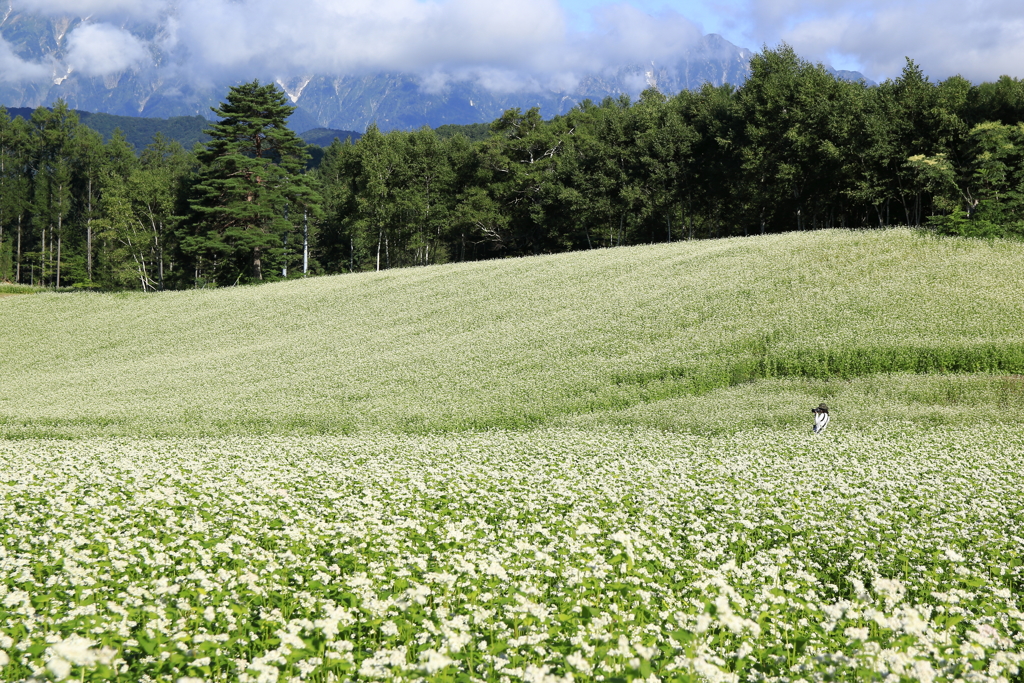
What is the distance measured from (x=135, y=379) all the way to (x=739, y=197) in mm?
53401

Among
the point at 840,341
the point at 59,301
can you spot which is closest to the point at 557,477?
the point at 840,341

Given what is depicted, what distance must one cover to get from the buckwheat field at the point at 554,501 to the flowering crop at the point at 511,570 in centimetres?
5

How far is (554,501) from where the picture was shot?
11.2 metres

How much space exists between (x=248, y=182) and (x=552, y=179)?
1230 inches

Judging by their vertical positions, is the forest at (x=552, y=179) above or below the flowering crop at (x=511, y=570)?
above

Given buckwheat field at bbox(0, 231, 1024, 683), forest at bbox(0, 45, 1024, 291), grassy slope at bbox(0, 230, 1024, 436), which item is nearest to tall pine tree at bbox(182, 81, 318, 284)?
forest at bbox(0, 45, 1024, 291)

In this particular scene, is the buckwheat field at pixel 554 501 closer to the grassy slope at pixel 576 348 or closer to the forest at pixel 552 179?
the grassy slope at pixel 576 348

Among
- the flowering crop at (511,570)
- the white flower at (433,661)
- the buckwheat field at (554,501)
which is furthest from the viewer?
the buckwheat field at (554,501)

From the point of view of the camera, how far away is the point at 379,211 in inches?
2810

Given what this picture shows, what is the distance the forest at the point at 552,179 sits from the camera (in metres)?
49.5

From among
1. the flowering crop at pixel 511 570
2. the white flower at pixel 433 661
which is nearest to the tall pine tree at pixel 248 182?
the flowering crop at pixel 511 570

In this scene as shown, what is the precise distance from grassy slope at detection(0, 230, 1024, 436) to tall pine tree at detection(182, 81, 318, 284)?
51.1 feet

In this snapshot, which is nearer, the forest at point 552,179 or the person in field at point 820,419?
the person in field at point 820,419

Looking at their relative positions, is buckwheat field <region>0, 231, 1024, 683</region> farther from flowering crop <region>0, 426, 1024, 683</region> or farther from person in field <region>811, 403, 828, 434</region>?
person in field <region>811, 403, 828, 434</region>
